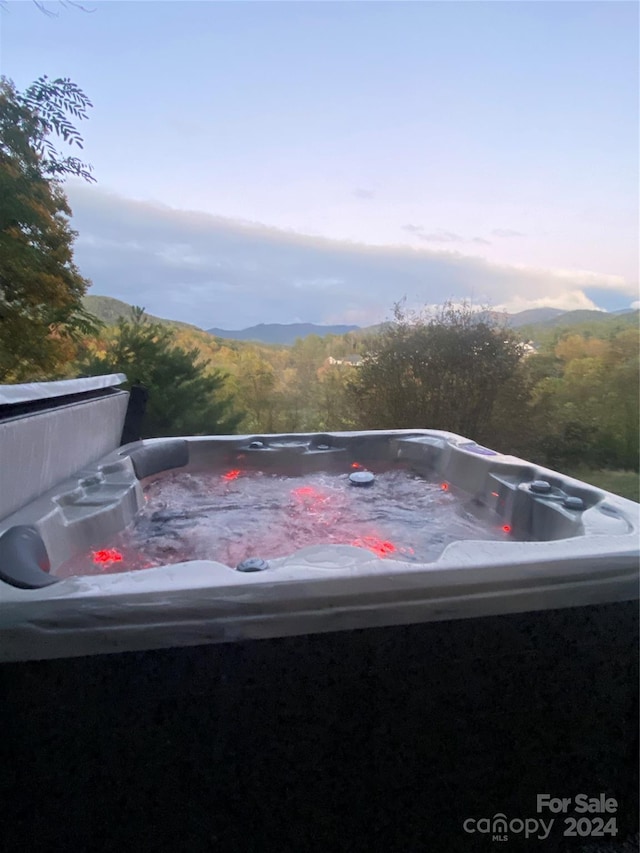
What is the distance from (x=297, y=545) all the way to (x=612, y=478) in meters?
2.38

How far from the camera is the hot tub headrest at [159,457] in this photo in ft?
7.28

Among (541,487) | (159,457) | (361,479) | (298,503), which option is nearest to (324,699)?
(541,487)

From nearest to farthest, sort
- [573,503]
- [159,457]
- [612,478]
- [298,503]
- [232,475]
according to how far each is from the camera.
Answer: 1. [573,503]
2. [298,503]
3. [159,457]
4. [232,475]
5. [612,478]

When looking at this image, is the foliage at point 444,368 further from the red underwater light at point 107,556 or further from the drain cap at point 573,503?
the red underwater light at point 107,556

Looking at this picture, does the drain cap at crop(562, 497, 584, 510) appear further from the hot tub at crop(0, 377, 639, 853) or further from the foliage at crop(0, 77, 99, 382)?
the foliage at crop(0, 77, 99, 382)

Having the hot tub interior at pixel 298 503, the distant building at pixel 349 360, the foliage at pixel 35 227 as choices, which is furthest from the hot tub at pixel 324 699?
the distant building at pixel 349 360

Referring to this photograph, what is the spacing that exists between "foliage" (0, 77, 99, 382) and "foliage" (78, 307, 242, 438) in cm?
54

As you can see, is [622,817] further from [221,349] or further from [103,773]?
[221,349]

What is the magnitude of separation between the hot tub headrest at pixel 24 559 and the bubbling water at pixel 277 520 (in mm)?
232

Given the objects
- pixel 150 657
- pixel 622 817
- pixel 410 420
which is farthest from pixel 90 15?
pixel 622 817

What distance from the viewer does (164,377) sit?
3.63m

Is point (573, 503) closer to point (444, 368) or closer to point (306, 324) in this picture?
point (444, 368)

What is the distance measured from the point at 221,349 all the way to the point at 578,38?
2757mm

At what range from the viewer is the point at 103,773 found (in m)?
0.79
